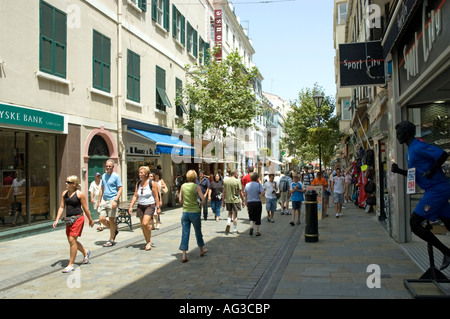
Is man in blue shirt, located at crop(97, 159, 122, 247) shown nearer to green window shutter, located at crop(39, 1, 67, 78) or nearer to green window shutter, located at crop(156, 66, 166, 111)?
green window shutter, located at crop(39, 1, 67, 78)

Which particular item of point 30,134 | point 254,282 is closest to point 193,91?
point 30,134

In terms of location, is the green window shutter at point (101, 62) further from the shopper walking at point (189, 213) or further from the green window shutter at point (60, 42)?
the shopper walking at point (189, 213)

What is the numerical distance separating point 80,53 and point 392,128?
9.28 metres

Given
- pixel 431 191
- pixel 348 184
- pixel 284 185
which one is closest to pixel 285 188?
pixel 284 185

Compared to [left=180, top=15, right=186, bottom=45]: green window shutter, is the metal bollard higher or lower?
lower

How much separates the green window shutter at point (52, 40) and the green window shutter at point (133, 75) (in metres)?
3.90

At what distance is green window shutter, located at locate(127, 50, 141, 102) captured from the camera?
1591cm

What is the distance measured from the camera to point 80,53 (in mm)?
12844

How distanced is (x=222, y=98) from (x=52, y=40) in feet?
32.6

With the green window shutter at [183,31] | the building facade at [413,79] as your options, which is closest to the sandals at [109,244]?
the building facade at [413,79]

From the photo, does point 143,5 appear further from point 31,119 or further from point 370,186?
point 370,186

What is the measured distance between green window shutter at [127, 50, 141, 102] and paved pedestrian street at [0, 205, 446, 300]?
6.88 metres

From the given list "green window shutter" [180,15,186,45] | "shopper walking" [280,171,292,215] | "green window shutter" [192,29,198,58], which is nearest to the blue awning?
"shopper walking" [280,171,292,215]

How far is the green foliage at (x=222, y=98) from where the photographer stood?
20.1 metres
